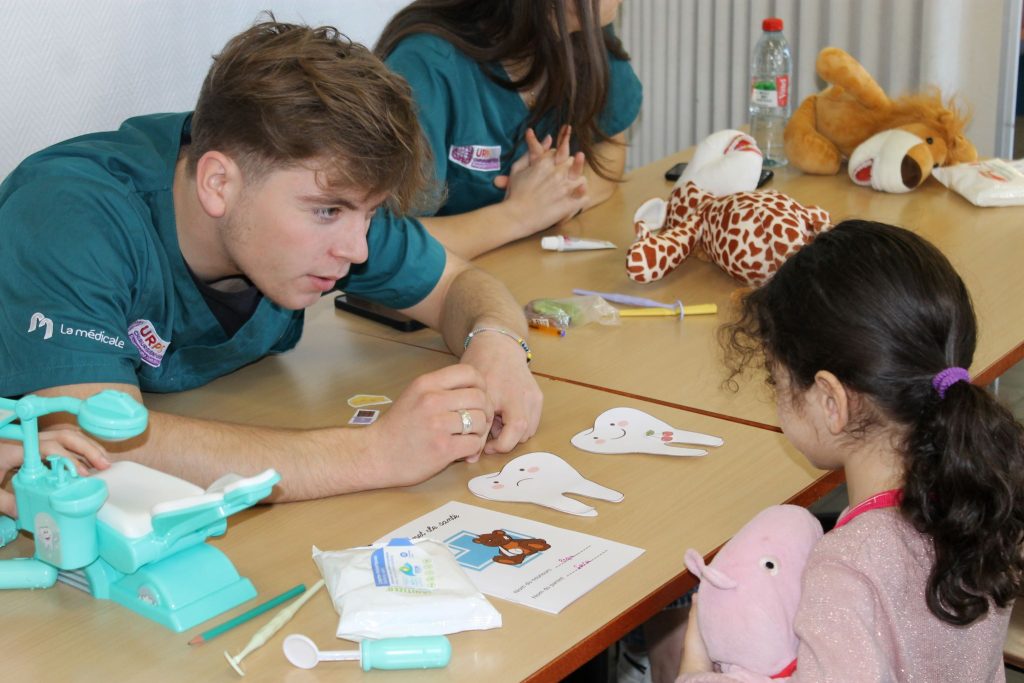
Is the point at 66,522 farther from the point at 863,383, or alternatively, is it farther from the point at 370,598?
the point at 863,383

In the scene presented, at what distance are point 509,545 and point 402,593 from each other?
6.5 inches

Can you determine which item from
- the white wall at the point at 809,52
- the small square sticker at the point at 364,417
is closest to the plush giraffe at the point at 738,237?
the small square sticker at the point at 364,417

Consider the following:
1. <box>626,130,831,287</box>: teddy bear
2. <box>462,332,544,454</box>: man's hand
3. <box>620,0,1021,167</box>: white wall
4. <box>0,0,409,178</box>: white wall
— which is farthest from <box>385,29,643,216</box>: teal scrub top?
<box>620,0,1021,167</box>: white wall

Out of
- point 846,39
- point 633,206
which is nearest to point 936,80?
point 846,39

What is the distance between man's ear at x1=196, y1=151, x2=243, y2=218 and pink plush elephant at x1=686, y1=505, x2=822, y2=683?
2.30 feet

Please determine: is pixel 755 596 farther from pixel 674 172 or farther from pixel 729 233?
pixel 674 172

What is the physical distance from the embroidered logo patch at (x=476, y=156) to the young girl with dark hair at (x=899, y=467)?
3.88ft

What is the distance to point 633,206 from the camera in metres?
2.38

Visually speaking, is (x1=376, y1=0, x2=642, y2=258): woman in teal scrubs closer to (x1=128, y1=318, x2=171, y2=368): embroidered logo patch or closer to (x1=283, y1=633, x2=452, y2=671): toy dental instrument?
(x1=128, y1=318, x2=171, y2=368): embroidered logo patch

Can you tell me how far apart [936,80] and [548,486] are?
2404 mm

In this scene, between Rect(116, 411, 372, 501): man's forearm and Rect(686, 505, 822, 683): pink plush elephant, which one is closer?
Rect(686, 505, 822, 683): pink plush elephant

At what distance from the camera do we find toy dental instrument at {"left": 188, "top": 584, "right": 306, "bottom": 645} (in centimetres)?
105

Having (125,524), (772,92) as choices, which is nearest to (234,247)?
(125,524)

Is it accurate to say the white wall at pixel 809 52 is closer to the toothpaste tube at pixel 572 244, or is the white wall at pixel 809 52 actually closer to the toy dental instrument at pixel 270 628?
the toothpaste tube at pixel 572 244
